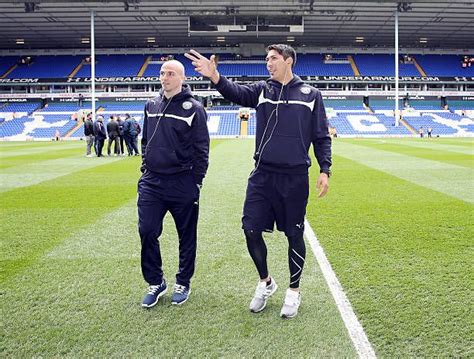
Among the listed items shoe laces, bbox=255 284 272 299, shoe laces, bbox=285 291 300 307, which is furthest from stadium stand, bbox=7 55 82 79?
shoe laces, bbox=285 291 300 307

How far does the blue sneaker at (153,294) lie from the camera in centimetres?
381

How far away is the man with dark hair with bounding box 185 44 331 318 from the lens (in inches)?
143

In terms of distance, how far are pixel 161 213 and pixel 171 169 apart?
0.39 m

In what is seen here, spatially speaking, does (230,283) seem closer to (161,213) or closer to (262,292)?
(262,292)

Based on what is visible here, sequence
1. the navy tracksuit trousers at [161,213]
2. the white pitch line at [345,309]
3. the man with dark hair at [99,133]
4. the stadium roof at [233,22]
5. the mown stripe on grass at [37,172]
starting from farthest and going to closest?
the stadium roof at [233,22], the man with dark hair at [99,133], the mown stripe on grass at [37,172], the navy tracksuit trousers at [161,213], the white pitch line at [345,309]

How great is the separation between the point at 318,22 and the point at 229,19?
9140 millimetres

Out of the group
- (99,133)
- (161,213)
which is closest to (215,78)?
(161,213)

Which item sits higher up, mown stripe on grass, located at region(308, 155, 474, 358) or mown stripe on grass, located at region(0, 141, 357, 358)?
mown stripe on grass, located at region(308, 155, 474, 358)

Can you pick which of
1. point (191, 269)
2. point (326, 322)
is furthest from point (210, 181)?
point (326, 322)

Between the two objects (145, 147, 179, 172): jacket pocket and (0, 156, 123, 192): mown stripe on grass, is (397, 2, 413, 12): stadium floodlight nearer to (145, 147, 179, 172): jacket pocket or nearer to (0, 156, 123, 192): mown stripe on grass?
(0, 156, 123, 192): mown stripe on grass

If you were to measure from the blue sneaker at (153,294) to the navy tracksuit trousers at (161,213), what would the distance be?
1.7 inches

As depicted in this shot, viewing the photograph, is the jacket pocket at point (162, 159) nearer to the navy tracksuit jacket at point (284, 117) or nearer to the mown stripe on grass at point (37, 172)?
the navy tracksuit jacket at point (284, 117)

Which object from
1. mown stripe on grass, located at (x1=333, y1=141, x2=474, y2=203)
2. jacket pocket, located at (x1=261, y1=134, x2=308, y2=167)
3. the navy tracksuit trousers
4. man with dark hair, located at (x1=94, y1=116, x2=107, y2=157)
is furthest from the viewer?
man with dark hair, located at (x1=94, y1=116, x2=107, y2=157)

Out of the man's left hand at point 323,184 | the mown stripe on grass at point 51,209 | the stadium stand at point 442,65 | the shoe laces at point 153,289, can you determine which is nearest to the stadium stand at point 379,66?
the stadium stand at point 442,65
